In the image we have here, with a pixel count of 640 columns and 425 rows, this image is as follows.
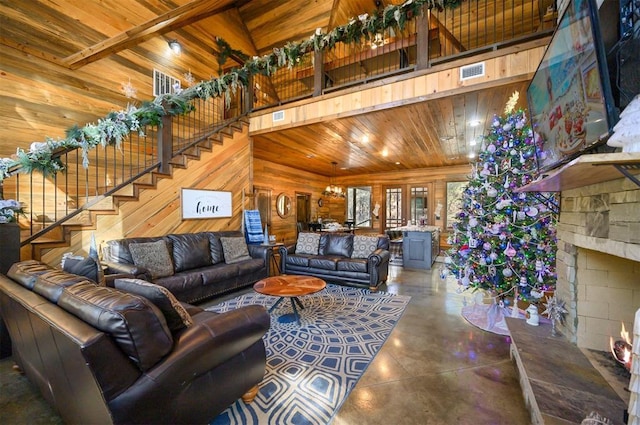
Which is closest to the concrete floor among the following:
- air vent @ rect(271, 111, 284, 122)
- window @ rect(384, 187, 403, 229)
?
air vent @ rect(271, 111, 284, 122)

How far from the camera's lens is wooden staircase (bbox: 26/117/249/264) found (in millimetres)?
2926

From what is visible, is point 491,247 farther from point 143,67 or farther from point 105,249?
point 143,67

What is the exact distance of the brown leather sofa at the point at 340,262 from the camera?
429 cm

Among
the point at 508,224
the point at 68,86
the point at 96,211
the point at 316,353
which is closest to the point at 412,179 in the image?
the point at 508,224

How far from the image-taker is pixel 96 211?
11.0ft

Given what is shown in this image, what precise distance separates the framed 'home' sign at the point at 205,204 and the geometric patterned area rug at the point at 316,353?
5.79 feet

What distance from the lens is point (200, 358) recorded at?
4.35 ft

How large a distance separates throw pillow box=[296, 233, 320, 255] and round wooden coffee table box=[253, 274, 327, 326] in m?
1.76

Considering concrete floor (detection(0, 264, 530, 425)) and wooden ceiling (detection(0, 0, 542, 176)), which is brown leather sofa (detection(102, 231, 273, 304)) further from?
wooden ceiling (detection(0, 0, 542, 176))

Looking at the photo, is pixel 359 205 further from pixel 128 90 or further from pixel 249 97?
pixel 128 90

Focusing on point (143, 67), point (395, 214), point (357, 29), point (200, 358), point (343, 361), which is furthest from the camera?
point (395, 214)

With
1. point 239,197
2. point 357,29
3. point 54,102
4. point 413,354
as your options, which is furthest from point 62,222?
point 357,29

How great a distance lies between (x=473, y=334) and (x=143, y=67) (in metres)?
6.78

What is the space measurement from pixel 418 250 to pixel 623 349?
419 cm
